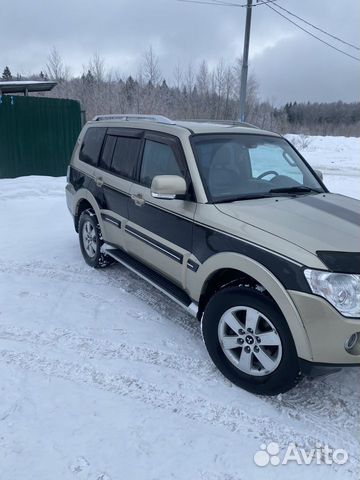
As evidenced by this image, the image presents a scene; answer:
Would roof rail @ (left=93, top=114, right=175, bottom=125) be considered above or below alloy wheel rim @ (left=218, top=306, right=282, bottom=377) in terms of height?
above

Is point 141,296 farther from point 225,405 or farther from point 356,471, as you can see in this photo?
point 356,471

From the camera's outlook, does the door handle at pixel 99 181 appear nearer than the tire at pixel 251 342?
No

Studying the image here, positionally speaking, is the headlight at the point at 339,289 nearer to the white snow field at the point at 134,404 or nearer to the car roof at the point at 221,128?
the white snow field at the point at 134,404

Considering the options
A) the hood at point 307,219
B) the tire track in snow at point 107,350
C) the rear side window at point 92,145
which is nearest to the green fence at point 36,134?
the rear side window at point 92,145

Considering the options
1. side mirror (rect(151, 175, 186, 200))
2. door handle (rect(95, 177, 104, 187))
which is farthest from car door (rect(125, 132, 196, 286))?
door handle (rect(95, 177, 104, 187))

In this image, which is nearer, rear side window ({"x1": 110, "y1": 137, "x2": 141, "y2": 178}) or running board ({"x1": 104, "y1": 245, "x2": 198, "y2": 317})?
running board ({"x1": 104, "y1": 245, "x2": 198, "y2": 317})

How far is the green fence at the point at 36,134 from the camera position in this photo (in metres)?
10.6

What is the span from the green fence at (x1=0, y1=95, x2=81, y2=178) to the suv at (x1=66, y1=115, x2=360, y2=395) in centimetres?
702

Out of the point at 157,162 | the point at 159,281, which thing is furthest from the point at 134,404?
the point at 157,162

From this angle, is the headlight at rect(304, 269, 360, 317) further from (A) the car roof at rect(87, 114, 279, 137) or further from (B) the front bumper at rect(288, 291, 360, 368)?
(A) the car roof at rect(87, 114, 279, 137)

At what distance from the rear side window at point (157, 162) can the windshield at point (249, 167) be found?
24 cm

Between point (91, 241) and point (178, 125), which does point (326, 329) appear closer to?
point (178, 125)

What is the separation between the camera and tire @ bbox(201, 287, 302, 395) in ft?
8.59

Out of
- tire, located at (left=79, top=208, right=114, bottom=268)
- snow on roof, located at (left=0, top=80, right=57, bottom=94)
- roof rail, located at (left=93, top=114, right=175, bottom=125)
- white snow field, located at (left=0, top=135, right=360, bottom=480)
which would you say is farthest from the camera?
snow on roof, located at (left=0, top=80, right=57, bottom=94)
